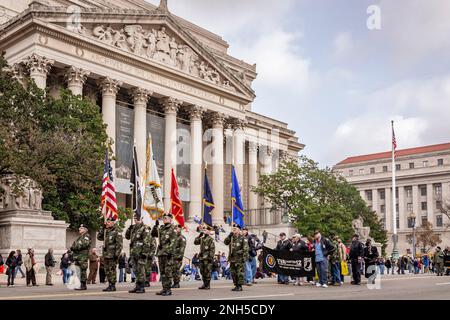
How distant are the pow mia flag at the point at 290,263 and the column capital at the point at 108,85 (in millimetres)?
25939

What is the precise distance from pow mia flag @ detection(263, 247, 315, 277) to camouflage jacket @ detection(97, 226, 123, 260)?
823 centimetres

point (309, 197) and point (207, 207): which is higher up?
point (309, 197)

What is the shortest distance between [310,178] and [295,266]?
108ft

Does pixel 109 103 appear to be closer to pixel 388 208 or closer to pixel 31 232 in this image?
pixel 31 232

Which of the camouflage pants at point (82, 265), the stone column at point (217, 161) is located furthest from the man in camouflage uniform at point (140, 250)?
the stone column at point (217, 161)

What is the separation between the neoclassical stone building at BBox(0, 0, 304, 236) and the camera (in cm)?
4291

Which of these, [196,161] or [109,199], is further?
[196,161]

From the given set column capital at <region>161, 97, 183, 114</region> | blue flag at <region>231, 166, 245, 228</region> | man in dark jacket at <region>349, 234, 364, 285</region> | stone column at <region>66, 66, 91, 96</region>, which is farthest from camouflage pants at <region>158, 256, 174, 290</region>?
column capital at <region>161, 97, 183, 114</region>

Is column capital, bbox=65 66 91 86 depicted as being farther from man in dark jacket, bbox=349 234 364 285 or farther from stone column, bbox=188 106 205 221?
man in dark jacket, bbox=349 234 364 285

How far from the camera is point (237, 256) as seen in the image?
19578mm

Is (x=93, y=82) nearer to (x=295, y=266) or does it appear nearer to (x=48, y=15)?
(x=48, y=15)

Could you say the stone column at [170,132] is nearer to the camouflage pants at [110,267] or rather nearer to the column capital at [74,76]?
the column capital at [74,76]

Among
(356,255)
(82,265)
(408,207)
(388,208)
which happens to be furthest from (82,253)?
(408,207)

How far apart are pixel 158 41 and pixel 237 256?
115ft
